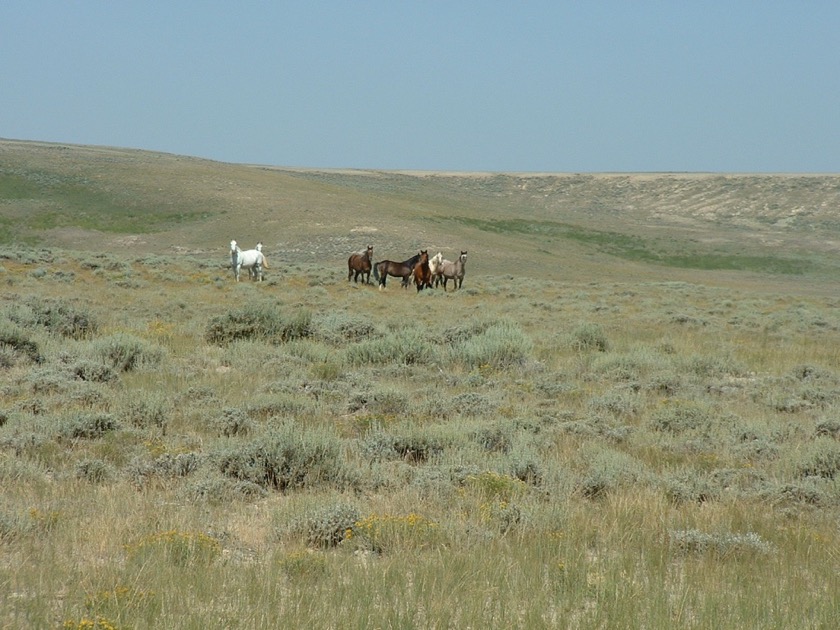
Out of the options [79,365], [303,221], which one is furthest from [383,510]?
[303,221]

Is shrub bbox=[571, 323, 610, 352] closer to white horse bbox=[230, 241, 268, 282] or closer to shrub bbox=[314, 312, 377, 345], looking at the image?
shrub bbox=[314, 312, 377, 345]

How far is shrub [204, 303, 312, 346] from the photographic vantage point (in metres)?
14.7

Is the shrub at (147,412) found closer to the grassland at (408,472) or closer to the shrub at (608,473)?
the grassland at (408,472)

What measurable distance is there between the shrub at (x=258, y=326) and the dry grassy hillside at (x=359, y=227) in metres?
29.6

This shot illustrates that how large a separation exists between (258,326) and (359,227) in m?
43.7

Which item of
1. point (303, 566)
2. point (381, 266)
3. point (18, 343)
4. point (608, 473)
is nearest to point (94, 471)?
point (303, 566)

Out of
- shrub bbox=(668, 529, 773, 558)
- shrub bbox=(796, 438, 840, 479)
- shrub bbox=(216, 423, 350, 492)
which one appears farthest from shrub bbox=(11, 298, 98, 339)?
shrub bbox=(668, 529, 773, 558)

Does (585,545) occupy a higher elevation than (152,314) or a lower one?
higher

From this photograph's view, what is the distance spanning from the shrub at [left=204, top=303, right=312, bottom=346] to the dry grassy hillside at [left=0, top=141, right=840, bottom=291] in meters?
29.6

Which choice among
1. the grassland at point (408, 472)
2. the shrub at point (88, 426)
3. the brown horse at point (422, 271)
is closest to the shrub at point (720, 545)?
the grassland at point (408, 472)

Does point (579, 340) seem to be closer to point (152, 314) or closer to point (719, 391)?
point (719, 391)

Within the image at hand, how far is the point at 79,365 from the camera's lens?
1035 centimetres

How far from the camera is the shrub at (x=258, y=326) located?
577 inches

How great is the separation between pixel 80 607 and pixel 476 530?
94.5 inches
